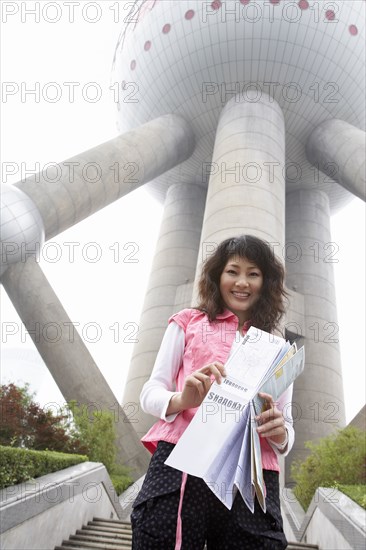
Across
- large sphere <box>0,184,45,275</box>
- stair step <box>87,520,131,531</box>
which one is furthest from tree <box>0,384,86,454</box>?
large sphere <box>0,184,45,275</box>

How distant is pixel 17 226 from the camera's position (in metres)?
13.1

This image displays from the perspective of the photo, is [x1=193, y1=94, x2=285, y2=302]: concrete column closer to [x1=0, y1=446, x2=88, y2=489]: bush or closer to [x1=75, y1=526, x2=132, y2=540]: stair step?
A: [x1=75, y1=526, x2=132, y2=540]: stair step

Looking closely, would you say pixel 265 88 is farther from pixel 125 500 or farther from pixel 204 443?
pixel 204 443

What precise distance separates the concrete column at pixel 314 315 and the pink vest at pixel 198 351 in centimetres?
1773

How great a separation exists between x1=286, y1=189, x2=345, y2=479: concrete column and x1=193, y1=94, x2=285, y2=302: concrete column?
607 centimetres

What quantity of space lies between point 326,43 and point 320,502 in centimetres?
1769

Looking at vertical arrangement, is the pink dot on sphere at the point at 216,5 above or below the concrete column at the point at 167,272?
above

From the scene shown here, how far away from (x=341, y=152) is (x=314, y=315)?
736cm

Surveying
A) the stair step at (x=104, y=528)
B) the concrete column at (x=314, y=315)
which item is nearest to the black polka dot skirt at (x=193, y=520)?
the stair step at (x=104, y=528)

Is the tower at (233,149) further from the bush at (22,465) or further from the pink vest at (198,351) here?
the pink vest at (198,351)

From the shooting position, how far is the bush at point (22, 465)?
5066 millimetres

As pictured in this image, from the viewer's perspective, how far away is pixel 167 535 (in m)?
1.73

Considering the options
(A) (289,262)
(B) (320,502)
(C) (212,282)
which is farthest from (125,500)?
(A) (289,262)

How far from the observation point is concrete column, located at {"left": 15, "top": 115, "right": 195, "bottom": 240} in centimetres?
1436
